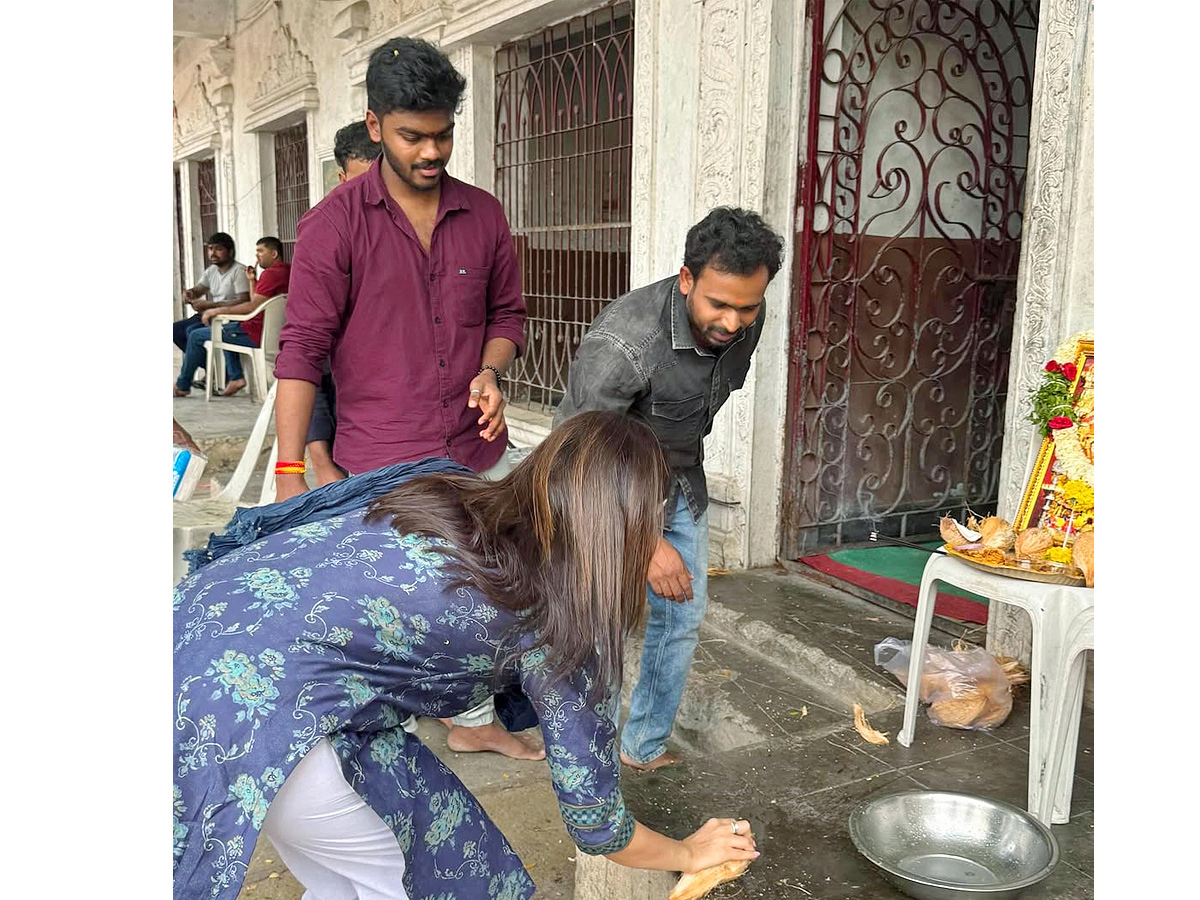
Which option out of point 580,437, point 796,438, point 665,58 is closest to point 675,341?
point 580,437

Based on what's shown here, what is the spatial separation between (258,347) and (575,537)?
319 inches

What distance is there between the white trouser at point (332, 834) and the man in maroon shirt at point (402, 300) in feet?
3.25

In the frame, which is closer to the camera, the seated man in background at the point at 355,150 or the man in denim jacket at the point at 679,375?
the man in denim jacket at the point at 679,375

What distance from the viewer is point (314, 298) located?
2.49m

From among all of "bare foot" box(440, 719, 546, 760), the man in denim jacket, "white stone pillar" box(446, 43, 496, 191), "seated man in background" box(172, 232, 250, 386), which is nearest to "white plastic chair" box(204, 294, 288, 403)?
"seated man in background" box(172, 232, 250, 386)

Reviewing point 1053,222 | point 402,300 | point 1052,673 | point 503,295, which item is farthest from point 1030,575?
point 402,300

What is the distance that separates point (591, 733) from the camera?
4.95 ft

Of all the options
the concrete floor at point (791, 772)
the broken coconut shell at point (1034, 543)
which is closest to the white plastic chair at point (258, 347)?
the concrete floor at point (791, 772)

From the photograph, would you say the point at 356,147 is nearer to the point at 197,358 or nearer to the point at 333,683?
the point at 333,683

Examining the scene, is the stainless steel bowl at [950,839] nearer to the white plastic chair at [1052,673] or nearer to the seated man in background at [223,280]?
the white plastic chair at [1052,673]

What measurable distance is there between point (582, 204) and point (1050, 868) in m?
4.56

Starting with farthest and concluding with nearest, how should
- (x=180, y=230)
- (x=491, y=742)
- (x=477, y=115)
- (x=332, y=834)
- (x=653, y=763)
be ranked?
(x=180, y=230) → (x=477, y=115) → (x=491, y=742) → (x=653, y=763) → (x=332, y=834)

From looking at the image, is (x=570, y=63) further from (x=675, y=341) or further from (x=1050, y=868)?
(x=1050, y=868)

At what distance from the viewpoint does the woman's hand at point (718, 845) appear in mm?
1641
